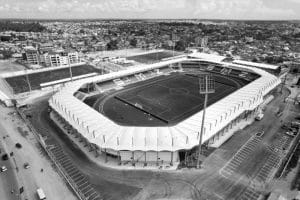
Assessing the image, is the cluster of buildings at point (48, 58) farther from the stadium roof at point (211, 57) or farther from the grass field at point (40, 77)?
the stadium roof at point (211, 57)

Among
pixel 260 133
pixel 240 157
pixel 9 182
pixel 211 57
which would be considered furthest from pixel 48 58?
pixel 260 133

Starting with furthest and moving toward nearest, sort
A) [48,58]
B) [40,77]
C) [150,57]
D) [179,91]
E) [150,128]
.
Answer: [150,57] → [48,58] → [40,77] → [179,91] → [150,128]

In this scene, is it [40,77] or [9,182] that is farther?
[40,77]

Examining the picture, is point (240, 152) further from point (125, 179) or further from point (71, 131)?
point (71, 131)

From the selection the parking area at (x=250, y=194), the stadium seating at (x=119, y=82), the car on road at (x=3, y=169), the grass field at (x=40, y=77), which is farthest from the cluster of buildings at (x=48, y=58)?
the parking area at (x=250, y=194)

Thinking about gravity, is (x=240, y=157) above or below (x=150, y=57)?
below

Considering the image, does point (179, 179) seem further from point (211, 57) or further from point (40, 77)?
point (211, 57)

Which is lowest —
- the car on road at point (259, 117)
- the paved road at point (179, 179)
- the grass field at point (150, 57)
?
the paved road at point (179, 179)

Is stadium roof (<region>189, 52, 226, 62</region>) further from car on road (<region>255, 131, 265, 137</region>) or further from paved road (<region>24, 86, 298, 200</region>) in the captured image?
paved road (<region>24, 86, 298, 200</region>)
